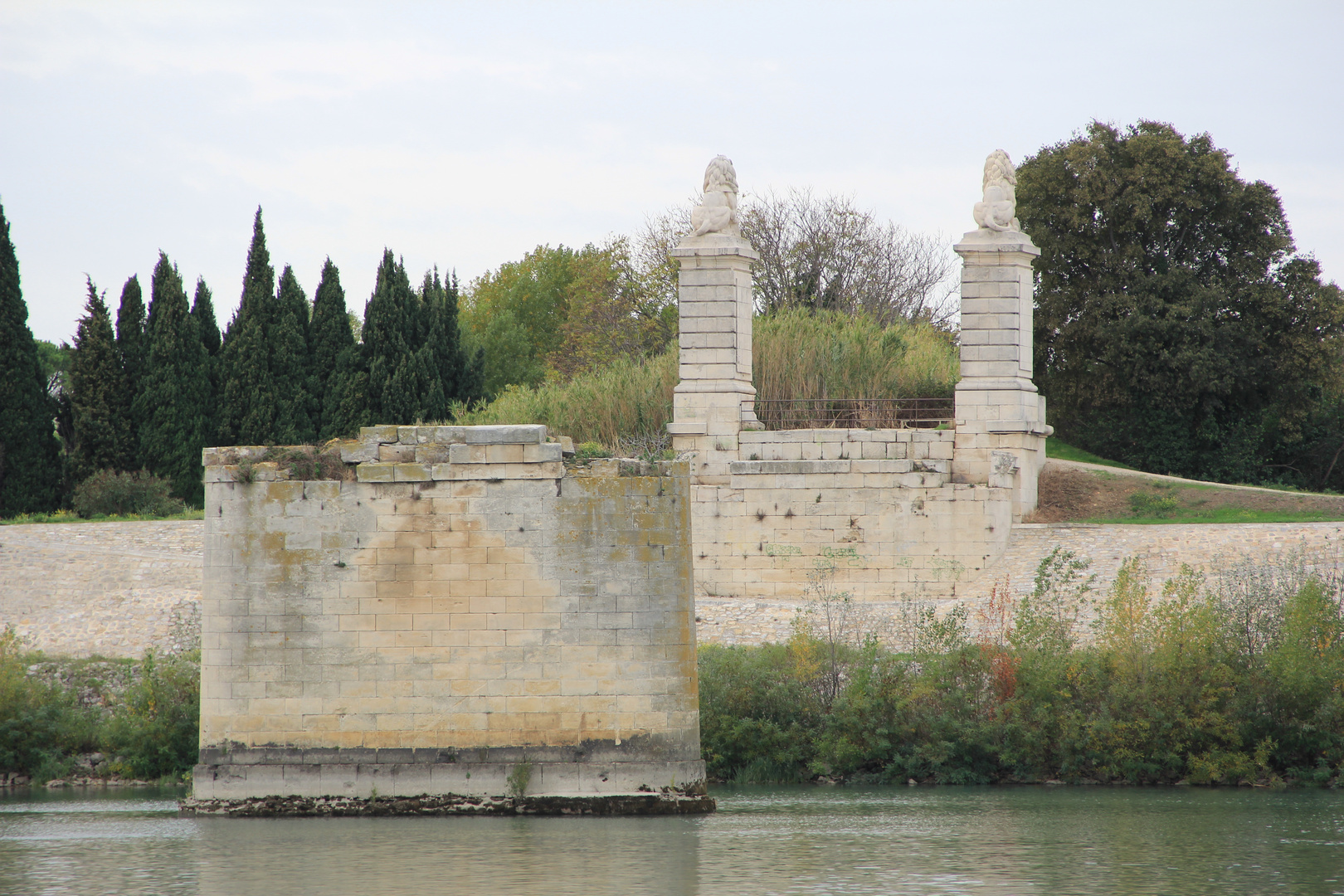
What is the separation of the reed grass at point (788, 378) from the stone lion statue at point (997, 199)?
397 cm

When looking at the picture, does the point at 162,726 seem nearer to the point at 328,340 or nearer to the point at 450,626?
the point at 450,626

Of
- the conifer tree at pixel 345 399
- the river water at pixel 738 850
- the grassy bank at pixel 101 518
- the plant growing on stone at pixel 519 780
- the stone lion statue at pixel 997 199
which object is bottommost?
the river water at pixel 738 850

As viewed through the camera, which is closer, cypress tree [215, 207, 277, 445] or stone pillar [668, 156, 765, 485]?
stone pillar [668, 156, 765, 485]

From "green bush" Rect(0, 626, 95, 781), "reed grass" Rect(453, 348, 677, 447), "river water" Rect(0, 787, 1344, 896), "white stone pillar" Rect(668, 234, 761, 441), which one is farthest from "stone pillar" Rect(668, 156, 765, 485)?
"green bush" Rect(0, 626, 95, 781)

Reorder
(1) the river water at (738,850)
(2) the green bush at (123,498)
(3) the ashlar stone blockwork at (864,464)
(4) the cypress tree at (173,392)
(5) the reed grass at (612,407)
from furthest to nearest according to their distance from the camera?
(4) the cypress tree at (173,392), (2) the green bush at (123,498), (5) the reed grass at (612,407), (3) the ashlar stone blockwork at (864,464), (1) the river water at (738,850)

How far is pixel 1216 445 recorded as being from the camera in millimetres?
34094

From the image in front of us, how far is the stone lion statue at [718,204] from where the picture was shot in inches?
920

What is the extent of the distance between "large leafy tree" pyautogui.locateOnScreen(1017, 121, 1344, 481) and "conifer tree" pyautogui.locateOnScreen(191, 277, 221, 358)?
19.0 m

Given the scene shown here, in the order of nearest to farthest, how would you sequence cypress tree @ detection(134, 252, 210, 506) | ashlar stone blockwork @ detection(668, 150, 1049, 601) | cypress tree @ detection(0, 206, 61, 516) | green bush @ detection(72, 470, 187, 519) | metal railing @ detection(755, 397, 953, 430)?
ashlar stone blockwork @ detection(668, 150, 1049, 601) → metal railing @ detection(755, 397, 953, 430) → green bush @ detection(72, 470, 187, 519) → cypress tree @ detection(0, 206, 61, 516) → cypress tree @ detection(134, 252, 210, 506)

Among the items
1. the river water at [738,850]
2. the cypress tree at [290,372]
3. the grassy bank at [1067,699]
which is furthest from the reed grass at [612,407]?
the river water at [738,850]

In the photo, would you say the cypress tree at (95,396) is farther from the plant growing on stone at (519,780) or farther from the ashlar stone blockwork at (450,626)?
the plant growing on stone at (519,780)

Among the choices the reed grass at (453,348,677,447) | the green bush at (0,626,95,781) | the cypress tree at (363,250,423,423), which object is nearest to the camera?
the green bush at (0,626,95,781)

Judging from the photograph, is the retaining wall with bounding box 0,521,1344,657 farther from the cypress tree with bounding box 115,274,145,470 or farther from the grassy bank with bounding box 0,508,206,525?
the cypress tree with bounding box 115,274,145,470

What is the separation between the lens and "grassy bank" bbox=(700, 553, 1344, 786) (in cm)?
1612
